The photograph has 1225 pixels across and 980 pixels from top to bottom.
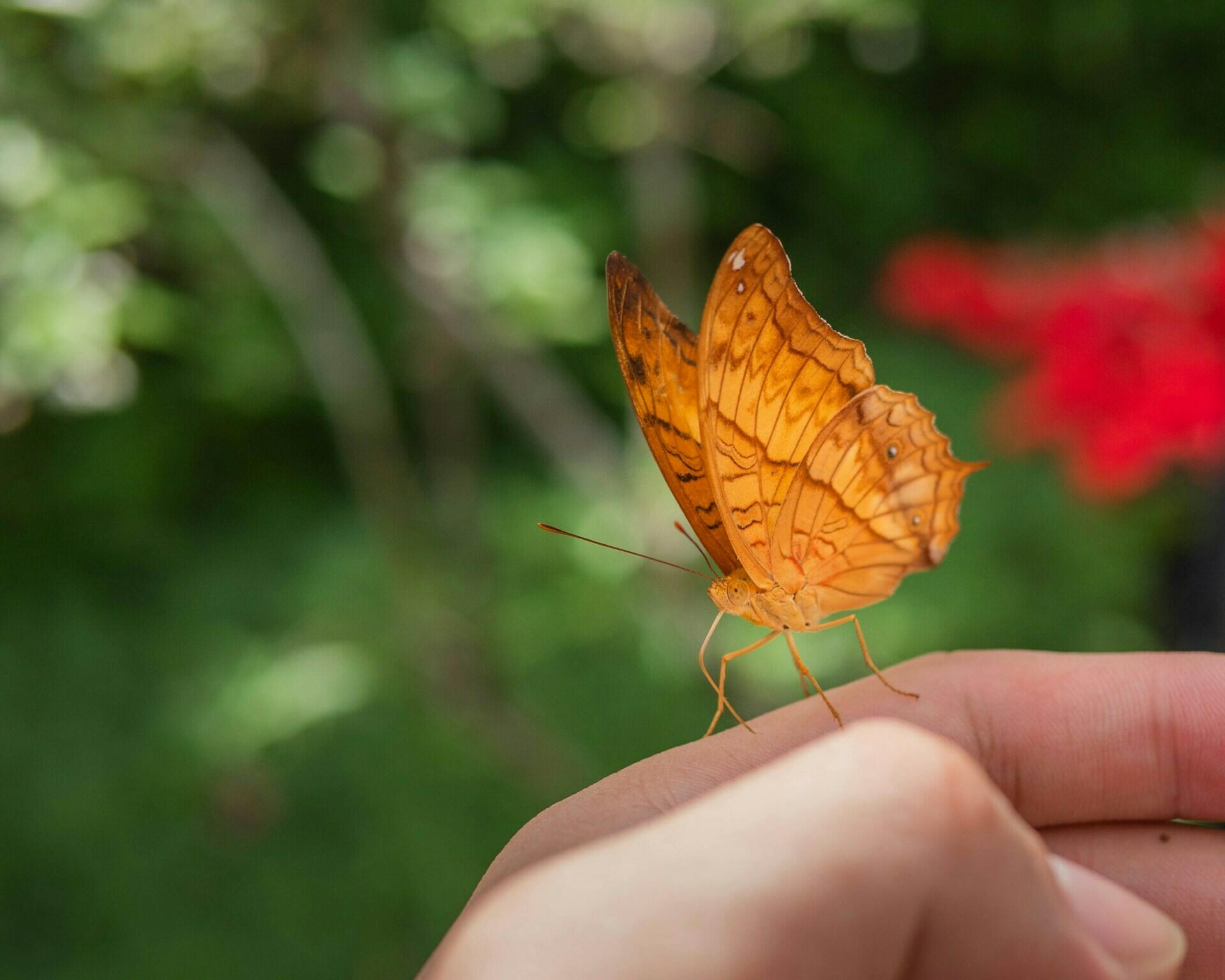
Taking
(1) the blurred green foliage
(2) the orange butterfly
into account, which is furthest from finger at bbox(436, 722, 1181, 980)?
(1) the blurred green foliage

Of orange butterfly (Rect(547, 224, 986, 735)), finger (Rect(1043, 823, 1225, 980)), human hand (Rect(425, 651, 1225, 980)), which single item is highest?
orange butterfly (Rect(547, 224, 986, 735))

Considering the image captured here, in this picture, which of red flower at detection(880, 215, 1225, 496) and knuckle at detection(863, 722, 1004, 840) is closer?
knuckle at detection(863, 722, 1004, 840)

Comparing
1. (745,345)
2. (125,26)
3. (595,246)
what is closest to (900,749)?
(745,345)

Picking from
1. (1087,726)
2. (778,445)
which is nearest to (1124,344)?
(1087,726)

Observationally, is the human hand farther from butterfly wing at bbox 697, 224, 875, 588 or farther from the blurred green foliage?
the blurred green foliage

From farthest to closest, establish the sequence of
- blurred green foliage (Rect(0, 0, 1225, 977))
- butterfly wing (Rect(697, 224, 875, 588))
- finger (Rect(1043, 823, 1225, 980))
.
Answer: blurred green foliage (Rect(0, 0, 1225, 977)) < finger (Rect(1043, 823, 1225, 980)) < butterfly wing (Rect(697, 224, 875, 588))

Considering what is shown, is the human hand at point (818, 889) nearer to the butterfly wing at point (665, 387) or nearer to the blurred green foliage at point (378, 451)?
the butterfly wing at point (665, 387)

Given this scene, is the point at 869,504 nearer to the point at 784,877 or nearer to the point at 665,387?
the point at 665,387
